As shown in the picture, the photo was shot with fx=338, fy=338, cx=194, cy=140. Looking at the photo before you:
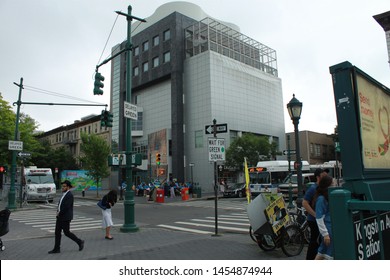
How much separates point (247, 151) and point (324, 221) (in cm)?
3623

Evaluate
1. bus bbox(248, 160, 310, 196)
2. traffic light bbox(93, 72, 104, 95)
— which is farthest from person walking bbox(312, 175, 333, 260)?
bus bbox(248, 160, 310, 196)

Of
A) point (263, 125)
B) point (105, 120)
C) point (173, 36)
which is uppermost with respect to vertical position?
point (173, 36)

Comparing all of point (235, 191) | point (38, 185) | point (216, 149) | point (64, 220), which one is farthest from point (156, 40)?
point (64, 220)

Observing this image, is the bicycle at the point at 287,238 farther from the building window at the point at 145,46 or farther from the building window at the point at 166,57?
the building window at the point at 145,46

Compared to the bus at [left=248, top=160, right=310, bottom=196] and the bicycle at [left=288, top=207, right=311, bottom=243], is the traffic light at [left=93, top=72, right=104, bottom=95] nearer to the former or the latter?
the bicycle at [left=288, top=207, right=311, bottom=243]

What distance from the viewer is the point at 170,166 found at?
48.7 m

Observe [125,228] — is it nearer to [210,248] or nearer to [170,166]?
[210,248]

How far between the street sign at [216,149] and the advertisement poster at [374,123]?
6490 mm

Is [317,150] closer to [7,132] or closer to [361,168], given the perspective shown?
[7,132]

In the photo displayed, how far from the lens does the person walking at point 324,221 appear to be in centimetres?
493

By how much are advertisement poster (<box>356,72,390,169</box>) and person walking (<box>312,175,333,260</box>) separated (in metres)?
1.06

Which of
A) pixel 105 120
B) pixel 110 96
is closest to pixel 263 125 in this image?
pixel 110 96

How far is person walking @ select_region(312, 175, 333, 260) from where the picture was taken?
4929 millimetres
